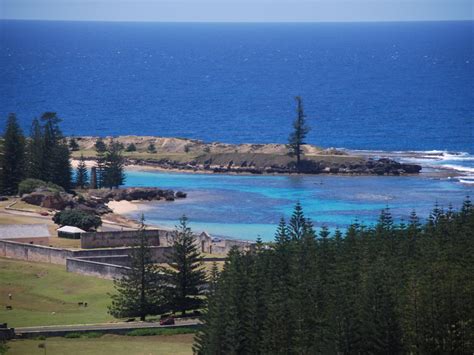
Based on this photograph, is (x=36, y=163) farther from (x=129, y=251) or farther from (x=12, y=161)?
(x=129, y=251)

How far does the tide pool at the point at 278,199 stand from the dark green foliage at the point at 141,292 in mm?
19524

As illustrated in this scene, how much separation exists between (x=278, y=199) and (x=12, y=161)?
18.3 m

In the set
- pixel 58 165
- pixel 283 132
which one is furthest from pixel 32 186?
pixel 283 132

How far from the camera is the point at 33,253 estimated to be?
2640 inches

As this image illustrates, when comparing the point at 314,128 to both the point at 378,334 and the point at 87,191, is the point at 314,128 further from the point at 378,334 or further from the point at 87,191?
the point at 378,334

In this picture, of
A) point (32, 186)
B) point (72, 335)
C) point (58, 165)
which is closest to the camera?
point (72, 335)

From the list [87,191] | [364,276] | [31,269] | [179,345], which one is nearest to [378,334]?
[364,276]

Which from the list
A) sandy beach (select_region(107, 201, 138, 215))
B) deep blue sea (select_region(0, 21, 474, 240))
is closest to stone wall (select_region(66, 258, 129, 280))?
deep blue sea (select_region(0, 21, 474, 240))

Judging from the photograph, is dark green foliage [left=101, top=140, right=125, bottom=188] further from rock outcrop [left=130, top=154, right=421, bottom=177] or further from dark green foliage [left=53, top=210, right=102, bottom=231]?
dark green foliage [left=53, top=210, right=102, bottom=231]

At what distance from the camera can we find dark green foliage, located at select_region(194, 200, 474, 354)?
4238 cm

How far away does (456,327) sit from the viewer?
41.8m

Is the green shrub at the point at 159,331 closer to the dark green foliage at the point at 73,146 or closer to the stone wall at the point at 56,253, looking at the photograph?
the stone wall at the point at 56,253

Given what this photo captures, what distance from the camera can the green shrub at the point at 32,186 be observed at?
85.8m

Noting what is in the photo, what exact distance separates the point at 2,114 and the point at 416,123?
1956 inches
